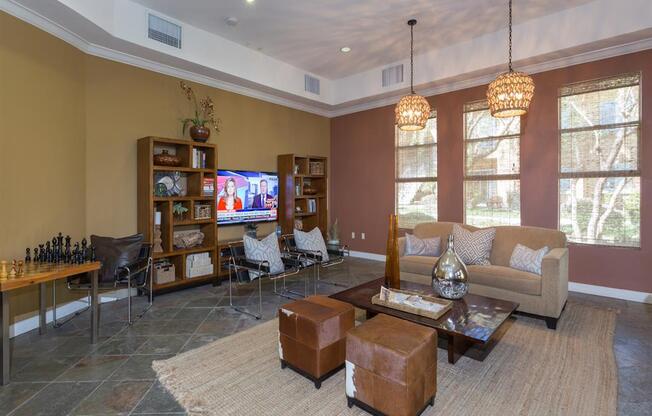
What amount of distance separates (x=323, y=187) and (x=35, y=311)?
14.8ft

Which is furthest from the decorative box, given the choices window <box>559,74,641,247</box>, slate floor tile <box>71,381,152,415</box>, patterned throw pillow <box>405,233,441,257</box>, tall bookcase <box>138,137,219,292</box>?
window <box>559,74,641,247</box>

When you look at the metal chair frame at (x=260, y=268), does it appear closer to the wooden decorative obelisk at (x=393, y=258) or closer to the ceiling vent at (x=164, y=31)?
the wooden decorative obelisk at (x=393, y=258)

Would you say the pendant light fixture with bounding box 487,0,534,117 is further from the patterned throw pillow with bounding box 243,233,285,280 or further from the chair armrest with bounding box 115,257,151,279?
the chair armrest with bounding box 115,257,151,279

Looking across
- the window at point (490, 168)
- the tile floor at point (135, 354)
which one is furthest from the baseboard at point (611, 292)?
the window at point (490, 168)

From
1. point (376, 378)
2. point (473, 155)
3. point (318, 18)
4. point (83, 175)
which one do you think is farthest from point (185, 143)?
point (473, 155)

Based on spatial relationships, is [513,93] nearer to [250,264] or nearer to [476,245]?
[476,245]

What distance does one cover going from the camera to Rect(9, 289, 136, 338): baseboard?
313 cm

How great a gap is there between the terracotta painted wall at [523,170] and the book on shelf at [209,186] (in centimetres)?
311

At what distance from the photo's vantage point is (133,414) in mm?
1999

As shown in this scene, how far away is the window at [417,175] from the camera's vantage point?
19.6 feet

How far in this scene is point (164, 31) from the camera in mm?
4230

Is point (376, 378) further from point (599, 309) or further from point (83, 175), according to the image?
point (83, 175)

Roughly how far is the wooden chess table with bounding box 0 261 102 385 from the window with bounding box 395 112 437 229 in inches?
194

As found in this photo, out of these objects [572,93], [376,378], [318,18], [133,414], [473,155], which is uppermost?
[318,18]
